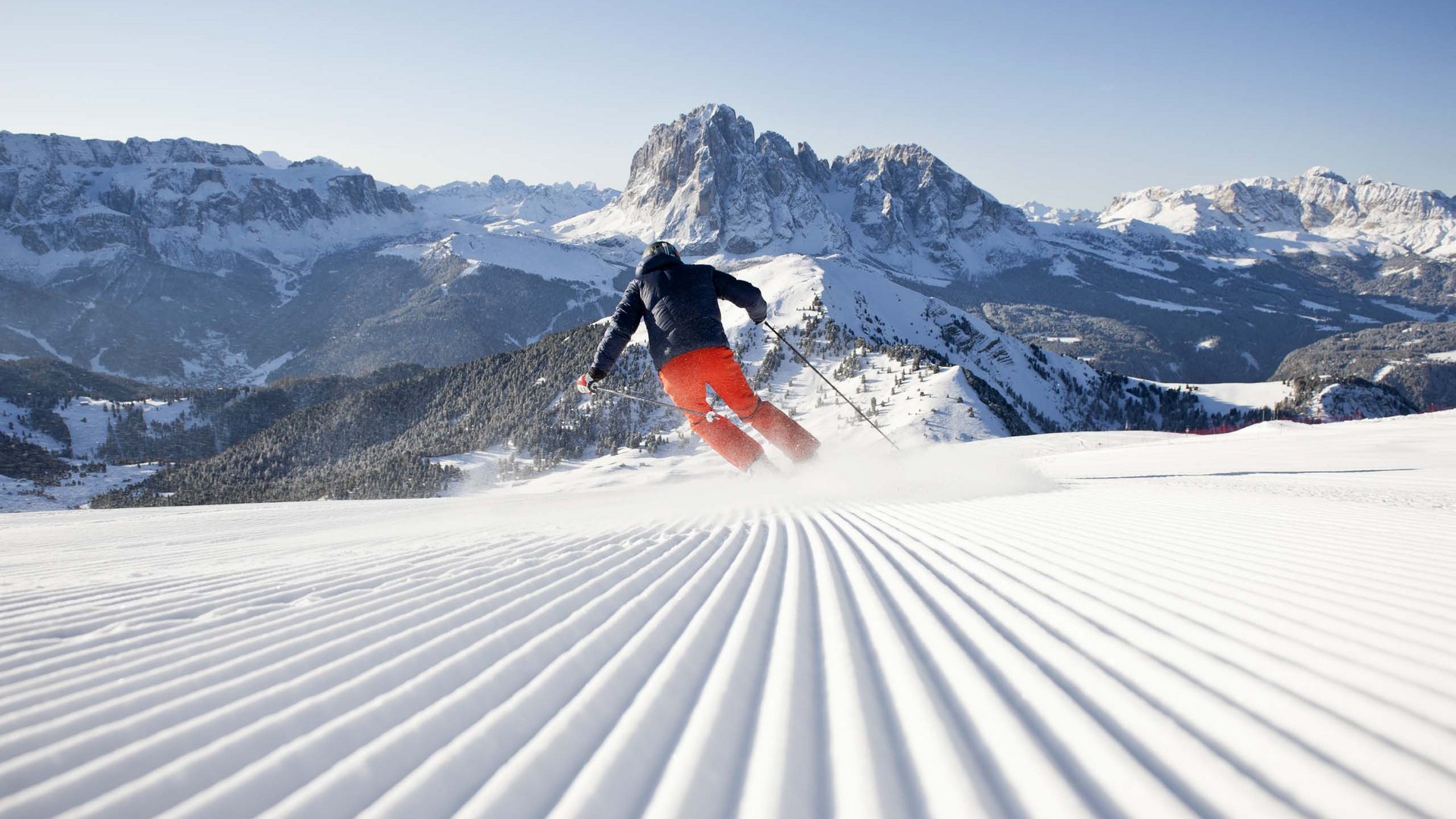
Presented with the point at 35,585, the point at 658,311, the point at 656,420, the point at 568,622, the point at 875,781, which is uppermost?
the point at 658,311

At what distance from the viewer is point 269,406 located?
6186 inches

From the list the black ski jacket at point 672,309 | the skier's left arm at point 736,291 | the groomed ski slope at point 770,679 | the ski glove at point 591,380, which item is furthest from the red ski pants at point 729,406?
the groomed ski slope at point 770,679

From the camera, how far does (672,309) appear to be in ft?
32.6

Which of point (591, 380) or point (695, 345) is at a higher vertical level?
point (695, 345)

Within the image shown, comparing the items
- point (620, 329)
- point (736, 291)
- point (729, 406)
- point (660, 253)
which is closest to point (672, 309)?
point (620, 329)

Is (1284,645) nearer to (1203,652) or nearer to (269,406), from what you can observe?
(1203,652)

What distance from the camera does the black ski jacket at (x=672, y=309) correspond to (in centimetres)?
985

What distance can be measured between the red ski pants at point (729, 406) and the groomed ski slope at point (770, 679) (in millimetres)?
5080

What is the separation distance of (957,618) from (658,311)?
776 cm

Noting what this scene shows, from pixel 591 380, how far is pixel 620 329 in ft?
3.13

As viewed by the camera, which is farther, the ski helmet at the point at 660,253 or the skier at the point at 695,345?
the ski helmet at the point at 660,253

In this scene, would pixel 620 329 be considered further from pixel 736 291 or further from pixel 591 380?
pixel 736 291

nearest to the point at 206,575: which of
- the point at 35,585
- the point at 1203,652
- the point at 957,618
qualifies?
the point at 35,585

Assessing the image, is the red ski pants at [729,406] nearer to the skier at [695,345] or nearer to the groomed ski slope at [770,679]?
the skier at [695,345]
